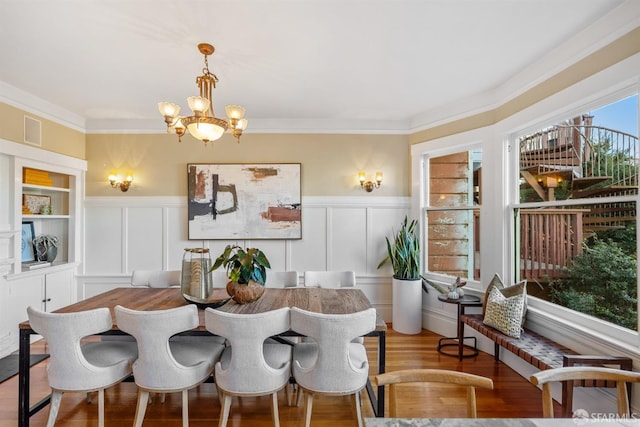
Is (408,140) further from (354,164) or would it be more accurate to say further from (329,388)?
(329,388)

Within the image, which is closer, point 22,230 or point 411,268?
point 22,230

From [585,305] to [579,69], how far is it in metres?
1.80

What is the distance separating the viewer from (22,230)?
361 centimetres

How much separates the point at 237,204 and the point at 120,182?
5.06ft

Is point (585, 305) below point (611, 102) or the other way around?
below

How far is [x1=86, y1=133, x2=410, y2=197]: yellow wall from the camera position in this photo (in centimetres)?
426

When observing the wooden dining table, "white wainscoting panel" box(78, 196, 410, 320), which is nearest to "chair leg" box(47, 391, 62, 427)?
the wooden dining table

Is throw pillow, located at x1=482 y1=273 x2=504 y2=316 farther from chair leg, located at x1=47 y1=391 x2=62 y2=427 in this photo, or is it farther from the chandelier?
chair leg, located at x1=47 y1=391 x2=62 y2=427

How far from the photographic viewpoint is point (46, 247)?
3.81m

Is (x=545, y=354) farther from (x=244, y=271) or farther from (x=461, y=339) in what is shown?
(x=244, y=271)

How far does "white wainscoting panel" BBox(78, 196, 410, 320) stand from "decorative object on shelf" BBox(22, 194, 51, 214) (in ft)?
1.42

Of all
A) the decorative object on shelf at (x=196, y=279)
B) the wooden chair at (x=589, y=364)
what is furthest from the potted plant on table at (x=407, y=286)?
the decorative object on shelf at (x=196, y=279)

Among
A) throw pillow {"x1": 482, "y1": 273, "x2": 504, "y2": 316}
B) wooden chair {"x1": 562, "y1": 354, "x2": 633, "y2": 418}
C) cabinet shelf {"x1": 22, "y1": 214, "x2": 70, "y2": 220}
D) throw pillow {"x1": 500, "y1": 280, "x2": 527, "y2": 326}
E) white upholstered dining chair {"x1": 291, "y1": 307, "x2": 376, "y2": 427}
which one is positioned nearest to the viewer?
white upholstered dining chair {"x1": 291, "y1": 307, "x2": 376, "y2": 427}

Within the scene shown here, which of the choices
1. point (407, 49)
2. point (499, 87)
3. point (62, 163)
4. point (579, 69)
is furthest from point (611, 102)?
point (62, 163)
